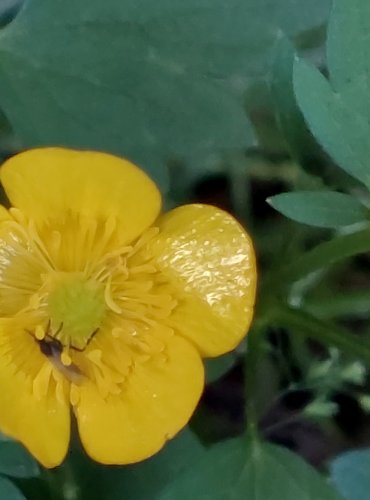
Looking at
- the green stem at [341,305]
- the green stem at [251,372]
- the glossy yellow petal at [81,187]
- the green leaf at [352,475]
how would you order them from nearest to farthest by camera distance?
1. the glossy yellow petal at [81,187]
2. the green leaf at [352,475]
3. the green stem at [251,372]
4. the green stem at [341,305]

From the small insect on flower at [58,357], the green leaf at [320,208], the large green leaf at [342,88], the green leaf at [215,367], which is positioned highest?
the large green leaf at [342,88]

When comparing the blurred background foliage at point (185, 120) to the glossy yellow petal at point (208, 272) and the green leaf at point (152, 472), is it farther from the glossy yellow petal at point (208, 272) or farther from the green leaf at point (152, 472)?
the glossy yellow petal at point (208, 272)

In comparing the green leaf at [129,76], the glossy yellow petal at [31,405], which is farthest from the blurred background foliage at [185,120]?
the glossy yellow petal at [31,405]

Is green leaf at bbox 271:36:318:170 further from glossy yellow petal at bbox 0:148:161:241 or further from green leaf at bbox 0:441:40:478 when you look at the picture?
green leaf at bbox 0:441:40:478

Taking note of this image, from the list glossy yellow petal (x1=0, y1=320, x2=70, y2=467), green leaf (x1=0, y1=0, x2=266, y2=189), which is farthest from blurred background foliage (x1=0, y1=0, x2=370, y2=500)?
glossy yellow petal (x1=0, y1=320, x2=70, y2=467)

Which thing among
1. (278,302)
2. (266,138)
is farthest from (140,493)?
(266,138)

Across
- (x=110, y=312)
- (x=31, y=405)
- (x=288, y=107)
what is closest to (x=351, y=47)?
(x=288, y=107)
